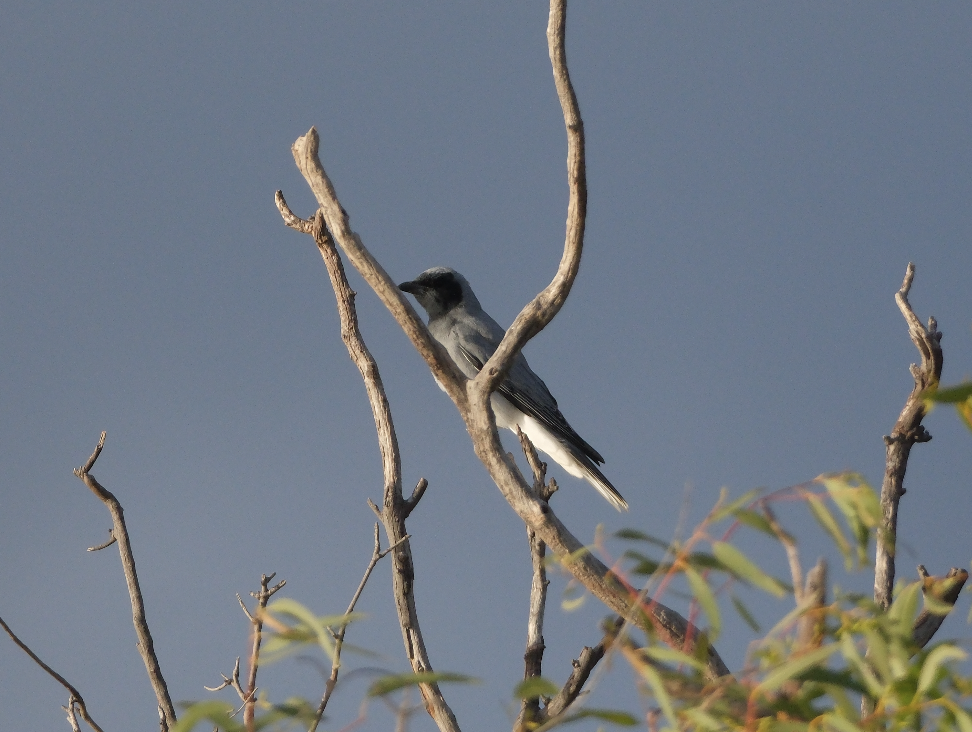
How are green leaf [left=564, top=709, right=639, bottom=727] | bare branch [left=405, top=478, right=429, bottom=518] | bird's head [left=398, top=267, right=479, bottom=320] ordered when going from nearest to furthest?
green leaf [left=564, top=709, right=639, bottom=727] → bare branch [left=405, top=478, right=429, bottom=518] → bird's head [left=398, top=267, right=479, bottom=320]

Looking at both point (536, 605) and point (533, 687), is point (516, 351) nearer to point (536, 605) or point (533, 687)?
point (533, 687)

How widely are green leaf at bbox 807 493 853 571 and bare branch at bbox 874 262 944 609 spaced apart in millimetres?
1234

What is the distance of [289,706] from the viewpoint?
5.14 ft

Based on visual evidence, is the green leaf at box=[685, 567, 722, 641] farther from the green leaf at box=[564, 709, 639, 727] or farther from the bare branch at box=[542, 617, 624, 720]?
the bare branch at box=[542, 617, 624, 720]

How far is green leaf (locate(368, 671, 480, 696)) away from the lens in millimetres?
1470

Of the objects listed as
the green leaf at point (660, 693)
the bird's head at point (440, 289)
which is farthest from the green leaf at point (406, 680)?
the bird's head at point (440, 289)

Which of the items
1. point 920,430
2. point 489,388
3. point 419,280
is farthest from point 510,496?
point 419,280

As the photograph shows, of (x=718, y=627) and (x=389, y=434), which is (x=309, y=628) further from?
(x=389, y=434)

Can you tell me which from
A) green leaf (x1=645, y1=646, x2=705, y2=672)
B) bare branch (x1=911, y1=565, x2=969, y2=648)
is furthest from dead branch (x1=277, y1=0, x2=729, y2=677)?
bare branch (x1=911, y1=565, x2=969, y2=648)

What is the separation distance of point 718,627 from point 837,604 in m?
0.20

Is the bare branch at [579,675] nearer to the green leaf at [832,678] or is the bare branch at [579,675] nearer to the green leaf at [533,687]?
the green leaf at [533,687]

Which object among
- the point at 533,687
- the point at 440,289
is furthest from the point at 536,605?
the point at 440,289

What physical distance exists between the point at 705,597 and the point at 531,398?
5.25m

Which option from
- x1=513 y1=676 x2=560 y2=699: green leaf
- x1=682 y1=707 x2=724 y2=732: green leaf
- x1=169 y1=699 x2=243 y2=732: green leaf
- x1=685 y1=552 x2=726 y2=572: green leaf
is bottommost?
x1=682 y1=707 x2=724 y2=732: green leaf
